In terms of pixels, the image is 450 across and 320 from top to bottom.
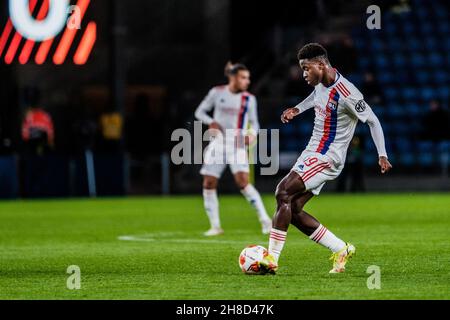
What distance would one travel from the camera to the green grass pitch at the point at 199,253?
8367 mm

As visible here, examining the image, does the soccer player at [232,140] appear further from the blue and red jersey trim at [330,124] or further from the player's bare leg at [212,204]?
the blue and red jersey trim at [330,124]

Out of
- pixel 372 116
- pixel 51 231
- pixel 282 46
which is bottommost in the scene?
pixel 51 231

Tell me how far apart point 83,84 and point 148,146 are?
4.41 metres

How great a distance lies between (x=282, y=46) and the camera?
2842 cm

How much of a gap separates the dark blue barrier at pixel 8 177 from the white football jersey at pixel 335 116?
50.2ft

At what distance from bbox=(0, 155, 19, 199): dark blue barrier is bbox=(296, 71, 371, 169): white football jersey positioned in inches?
A: 603

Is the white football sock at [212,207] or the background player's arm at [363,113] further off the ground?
the background player's arm at [363,113]

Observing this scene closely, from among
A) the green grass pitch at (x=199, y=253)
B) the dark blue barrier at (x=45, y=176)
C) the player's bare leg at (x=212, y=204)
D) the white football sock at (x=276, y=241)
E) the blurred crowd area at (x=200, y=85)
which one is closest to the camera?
the green grass pitch at (x=199, y=253)

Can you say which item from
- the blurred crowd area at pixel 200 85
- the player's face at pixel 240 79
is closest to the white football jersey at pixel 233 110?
the player's face at pixel 240 79

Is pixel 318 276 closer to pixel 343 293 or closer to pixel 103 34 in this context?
pixel 343 293

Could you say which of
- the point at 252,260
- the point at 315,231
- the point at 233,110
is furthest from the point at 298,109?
the point at 233,110

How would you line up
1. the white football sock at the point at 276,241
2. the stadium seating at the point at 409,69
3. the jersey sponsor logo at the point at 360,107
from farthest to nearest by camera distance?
the stadium seating at the point at 409,69
the white football sock at the point at 276,241
the jersey sponsor logo at the point at 360,107

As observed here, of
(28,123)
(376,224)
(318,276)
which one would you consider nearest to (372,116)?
(318,276)

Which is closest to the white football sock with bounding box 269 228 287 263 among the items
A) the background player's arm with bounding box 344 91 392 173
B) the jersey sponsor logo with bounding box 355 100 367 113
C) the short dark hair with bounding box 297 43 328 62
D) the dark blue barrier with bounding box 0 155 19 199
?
the background player's arm with bounding box 344 91 392 173
